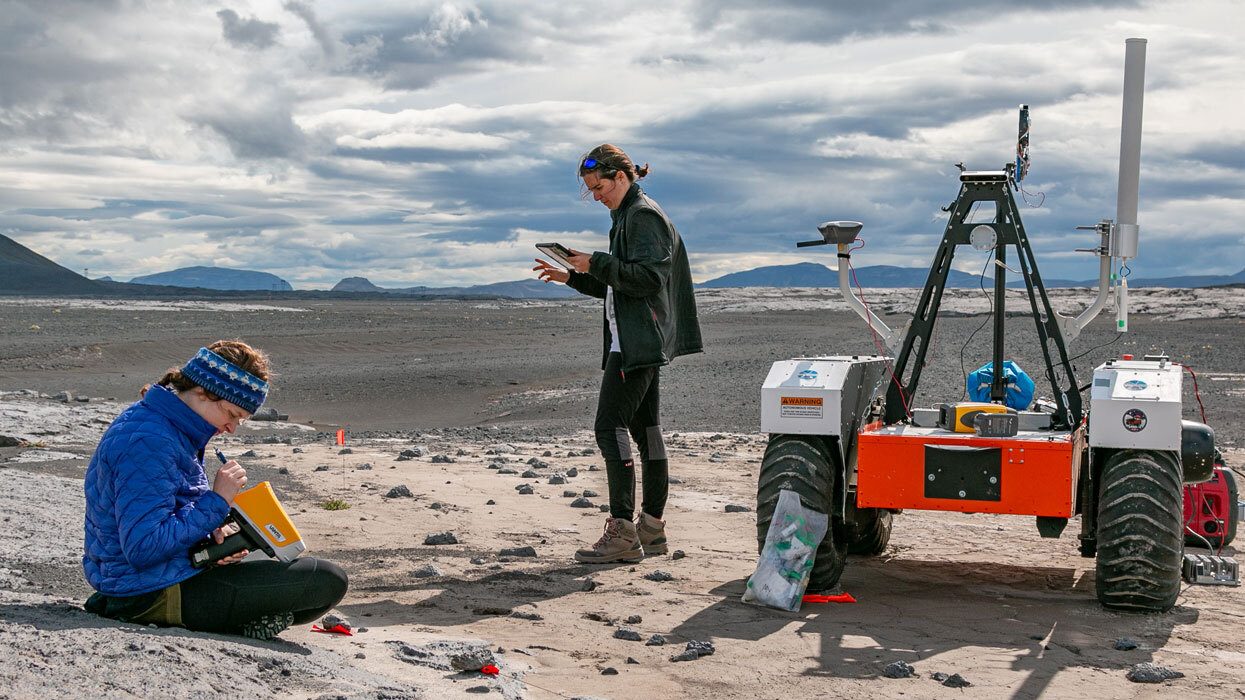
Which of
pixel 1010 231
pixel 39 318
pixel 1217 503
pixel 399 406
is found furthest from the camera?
pixel 39 318

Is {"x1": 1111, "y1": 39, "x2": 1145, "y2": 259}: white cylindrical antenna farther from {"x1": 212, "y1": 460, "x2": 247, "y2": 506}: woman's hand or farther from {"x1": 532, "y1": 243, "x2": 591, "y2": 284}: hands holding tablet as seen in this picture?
{"x1": 212, "y1": 460, "x2": 247, "y2": 506}: woman's hand

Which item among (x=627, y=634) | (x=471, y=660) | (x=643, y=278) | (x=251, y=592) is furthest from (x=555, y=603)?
(x=251, y=592)

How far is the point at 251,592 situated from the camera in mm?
4723

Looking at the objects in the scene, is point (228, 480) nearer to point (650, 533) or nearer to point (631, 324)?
point (631, 324)

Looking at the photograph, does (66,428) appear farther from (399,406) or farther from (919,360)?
(919,360)

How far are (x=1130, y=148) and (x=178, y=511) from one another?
4.98 metres

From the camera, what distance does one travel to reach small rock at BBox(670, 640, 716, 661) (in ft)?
17.5

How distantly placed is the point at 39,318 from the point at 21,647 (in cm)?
4953

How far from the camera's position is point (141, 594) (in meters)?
4.65

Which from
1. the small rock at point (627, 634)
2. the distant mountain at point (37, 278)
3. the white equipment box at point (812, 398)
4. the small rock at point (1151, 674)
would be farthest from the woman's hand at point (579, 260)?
the distant mountain at point (37, 278)

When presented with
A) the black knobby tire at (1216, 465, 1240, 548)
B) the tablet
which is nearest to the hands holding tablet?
the tablet

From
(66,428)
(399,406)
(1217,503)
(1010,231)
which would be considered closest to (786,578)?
(1010,231)

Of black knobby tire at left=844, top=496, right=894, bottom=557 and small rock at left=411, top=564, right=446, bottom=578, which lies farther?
black knobby tire at left=844, top=496, right=894, bottom=557

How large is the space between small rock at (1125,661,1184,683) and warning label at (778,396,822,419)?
198cm
